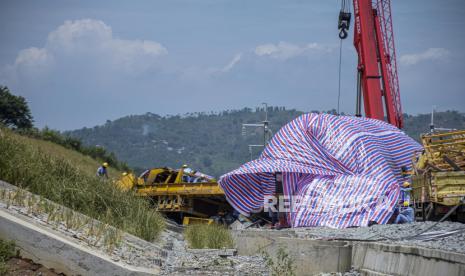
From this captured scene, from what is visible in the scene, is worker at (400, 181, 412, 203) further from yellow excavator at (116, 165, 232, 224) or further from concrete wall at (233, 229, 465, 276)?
yellow excavator at (116, 165, 232, 224)

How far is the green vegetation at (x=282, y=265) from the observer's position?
11.2m

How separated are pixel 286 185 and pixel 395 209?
368cm

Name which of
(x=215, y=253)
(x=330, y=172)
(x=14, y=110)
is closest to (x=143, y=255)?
(x=215, y=253)

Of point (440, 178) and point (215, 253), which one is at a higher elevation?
point (440, 178)

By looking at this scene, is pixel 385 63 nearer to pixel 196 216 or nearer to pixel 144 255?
pixel 196 216

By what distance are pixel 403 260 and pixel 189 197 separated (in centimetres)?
1909

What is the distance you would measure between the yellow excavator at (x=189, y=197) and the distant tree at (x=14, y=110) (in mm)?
43775

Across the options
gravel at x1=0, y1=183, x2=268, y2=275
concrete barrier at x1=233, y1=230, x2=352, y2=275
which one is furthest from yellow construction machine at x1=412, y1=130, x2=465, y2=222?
gravel at x1=0, y1=183, x2=268, y2=275

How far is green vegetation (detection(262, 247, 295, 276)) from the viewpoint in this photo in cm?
1124

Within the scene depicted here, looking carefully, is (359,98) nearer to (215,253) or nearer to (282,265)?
(215,253)

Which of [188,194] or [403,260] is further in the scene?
[188,194]

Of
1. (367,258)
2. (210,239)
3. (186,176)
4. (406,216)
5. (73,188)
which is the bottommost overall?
(210,239)

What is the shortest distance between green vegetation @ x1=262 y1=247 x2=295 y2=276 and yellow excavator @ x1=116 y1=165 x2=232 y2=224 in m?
14.3

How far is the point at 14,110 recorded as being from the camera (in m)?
71.1
